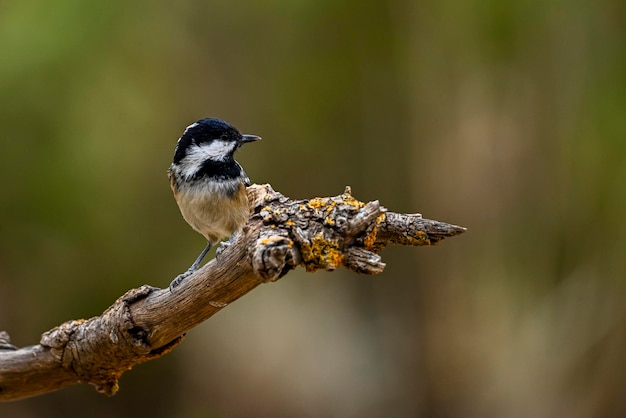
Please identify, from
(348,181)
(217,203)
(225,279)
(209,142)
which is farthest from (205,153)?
(348,181)

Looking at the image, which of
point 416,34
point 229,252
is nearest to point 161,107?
point 416,34

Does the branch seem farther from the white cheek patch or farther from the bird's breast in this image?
the white cheek patch

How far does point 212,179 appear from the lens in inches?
126

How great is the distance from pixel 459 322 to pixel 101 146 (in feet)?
9.55

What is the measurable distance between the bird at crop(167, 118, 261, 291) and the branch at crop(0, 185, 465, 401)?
565 millimetres

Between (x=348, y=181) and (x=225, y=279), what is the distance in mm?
4022

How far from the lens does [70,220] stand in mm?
5492

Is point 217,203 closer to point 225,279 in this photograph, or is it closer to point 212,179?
point 212,179

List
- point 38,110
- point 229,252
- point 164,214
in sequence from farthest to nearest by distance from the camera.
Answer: point 164,214
point 38,110
point 229,252

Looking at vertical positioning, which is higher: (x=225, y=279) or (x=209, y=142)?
(x=209, y=142)

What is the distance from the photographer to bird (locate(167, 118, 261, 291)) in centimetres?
316

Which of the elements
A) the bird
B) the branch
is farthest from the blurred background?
the branch

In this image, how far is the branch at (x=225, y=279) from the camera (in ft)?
6.77

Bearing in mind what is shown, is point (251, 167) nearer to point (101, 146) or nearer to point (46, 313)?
point (101, 146)
